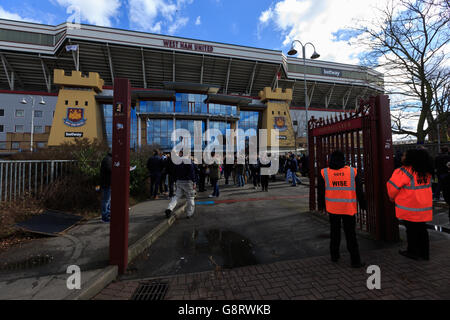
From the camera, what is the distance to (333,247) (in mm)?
3059

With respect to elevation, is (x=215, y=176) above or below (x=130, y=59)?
below

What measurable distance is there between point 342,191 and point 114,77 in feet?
104

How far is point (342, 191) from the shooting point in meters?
3.02

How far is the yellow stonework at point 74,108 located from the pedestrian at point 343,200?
33071 mm

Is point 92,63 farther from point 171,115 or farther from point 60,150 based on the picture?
point 60,150

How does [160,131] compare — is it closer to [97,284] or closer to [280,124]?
A: [280,124]

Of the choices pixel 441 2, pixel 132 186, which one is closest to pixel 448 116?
pixel 441 2

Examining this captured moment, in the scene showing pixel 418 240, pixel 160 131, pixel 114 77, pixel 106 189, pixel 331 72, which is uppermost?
pixel 331 72

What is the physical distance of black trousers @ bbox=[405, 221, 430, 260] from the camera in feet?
9.98

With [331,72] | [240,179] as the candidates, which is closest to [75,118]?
[240,179]

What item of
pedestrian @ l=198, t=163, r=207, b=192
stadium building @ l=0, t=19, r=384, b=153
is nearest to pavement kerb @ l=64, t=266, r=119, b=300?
pedestrian @ l=198, t=163, r=207, b=192

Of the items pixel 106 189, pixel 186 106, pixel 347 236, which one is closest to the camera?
pixel 347 236

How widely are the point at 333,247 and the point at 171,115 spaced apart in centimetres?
3173

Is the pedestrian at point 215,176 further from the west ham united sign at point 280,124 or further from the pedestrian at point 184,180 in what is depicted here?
the west ham united sign at point 280,124
